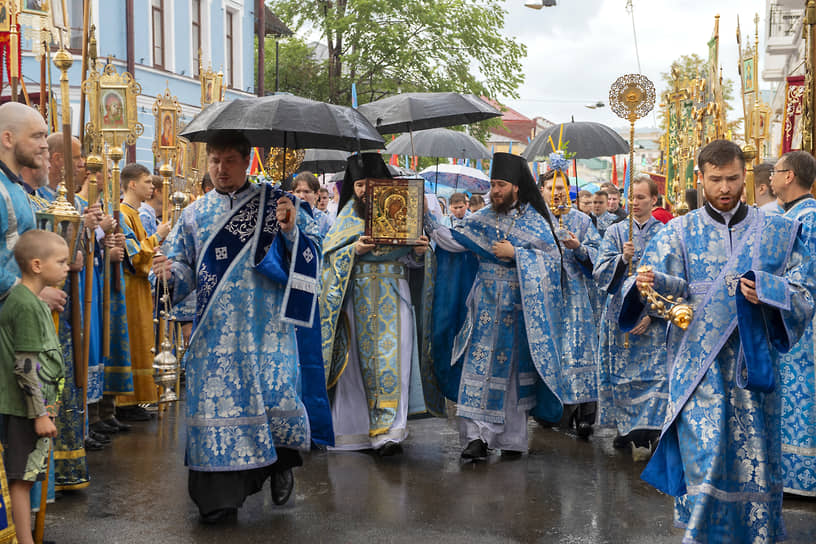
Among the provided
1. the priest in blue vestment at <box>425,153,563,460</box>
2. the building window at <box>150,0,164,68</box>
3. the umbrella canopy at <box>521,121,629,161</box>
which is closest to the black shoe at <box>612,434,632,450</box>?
the priest in blue vestment at <box>425,153,563,460</box>

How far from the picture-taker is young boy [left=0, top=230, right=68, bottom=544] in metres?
4.29

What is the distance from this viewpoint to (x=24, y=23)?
24.1 ft

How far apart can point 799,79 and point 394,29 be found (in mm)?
22433

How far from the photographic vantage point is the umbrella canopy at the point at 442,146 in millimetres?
12047

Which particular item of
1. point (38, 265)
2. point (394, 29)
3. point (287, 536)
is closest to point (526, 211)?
point (287, 536)

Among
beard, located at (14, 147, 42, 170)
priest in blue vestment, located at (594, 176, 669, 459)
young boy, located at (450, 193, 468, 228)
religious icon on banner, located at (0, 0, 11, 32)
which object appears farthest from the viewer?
young boy, located at (450, 193, 468, 228)

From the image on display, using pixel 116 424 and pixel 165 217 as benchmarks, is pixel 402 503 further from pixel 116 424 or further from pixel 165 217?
pixel 165 217

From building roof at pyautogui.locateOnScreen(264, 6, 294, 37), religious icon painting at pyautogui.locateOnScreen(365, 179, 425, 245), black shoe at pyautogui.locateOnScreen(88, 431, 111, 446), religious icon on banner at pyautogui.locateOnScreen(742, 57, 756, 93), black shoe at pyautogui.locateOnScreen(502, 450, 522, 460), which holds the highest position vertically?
building roof at pyautogui.locateOnScreen(264, 6, 294, 37)

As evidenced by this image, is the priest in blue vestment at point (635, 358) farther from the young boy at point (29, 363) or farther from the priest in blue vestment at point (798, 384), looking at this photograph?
the young boy at point (29, 363)

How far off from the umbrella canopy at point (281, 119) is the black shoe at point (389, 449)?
89.0 inches

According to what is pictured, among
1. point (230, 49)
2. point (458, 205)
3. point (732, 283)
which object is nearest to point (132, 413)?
point (732, 283)

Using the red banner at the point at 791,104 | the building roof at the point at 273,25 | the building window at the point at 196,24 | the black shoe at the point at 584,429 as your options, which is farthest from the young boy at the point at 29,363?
the building roof at the point at 273,25

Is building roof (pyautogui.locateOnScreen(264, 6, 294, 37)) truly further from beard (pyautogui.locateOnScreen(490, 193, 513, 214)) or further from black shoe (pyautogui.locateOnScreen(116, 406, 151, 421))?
beard (pyautogui.locateOnScreen(490, 193, 513, 214))

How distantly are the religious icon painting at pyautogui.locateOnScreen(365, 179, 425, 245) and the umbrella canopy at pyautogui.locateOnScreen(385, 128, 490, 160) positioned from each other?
15.1ft
